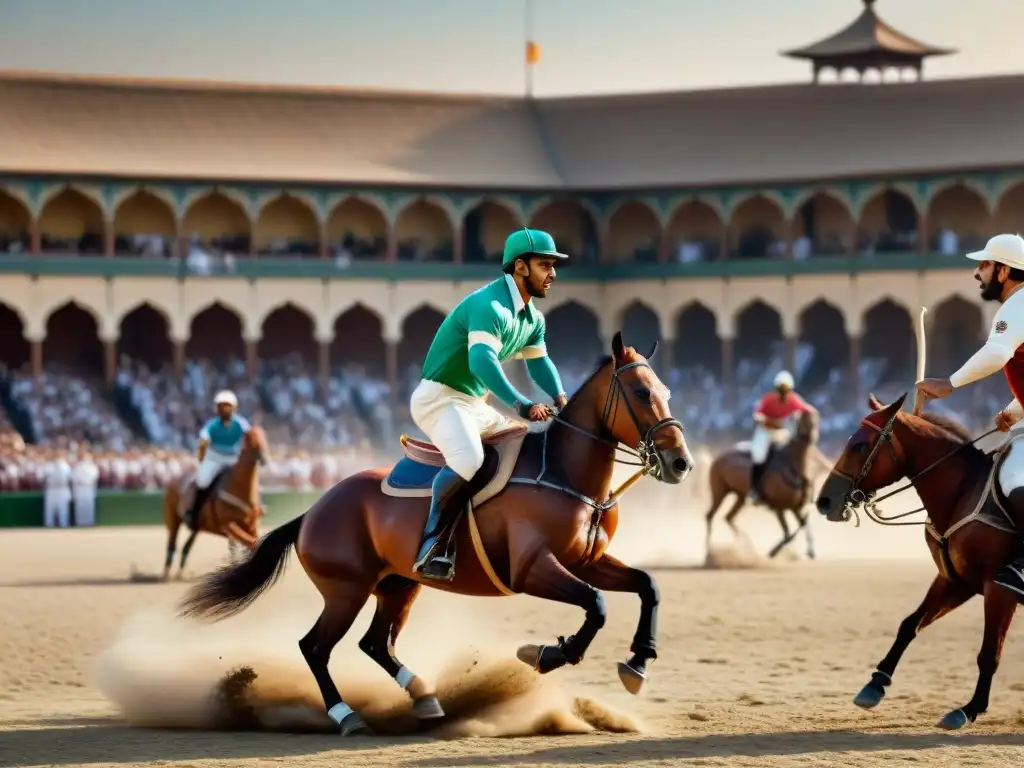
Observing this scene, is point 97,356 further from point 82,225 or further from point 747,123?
point 747,123

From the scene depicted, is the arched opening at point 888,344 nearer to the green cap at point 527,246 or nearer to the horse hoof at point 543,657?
the green cap at point 527,246

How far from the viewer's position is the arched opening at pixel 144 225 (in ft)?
181

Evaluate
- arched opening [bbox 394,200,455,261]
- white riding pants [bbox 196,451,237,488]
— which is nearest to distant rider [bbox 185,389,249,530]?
white riding pants [bbox 196,451,237,488]

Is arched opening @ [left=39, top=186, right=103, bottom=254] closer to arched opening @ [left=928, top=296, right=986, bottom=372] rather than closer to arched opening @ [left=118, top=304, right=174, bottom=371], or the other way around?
arched opening @ [left=118, top=304, right=174, bottom=371]

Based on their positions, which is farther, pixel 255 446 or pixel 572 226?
pixel 572 226

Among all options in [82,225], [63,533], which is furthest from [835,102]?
[63,533]

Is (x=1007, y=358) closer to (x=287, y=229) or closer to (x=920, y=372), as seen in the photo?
(x=920, y=372)

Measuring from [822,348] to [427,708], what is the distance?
45.7 metres

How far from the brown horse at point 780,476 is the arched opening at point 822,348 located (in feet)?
86.3

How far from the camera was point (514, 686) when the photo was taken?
11375 mm

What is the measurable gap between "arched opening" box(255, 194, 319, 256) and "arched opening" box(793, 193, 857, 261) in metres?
14.1

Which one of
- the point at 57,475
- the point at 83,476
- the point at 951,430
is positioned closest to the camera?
the point at 951,430

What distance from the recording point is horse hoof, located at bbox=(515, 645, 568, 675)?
1019cm

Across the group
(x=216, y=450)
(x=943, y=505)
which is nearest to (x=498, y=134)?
(x=216, y=450)
